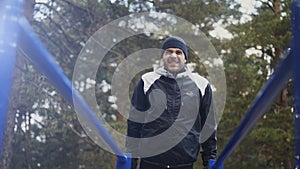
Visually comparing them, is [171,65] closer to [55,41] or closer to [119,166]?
[119,166]

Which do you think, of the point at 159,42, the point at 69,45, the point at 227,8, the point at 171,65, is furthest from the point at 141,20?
the point at 171,65

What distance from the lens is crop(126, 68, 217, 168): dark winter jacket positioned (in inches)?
84.4

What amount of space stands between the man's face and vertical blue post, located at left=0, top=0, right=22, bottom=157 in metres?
1.41

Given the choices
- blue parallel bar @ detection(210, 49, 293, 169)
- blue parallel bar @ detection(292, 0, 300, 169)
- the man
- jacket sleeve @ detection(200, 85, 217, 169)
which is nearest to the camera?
blue parallel bar @ detection(292, 0, 300, 169)

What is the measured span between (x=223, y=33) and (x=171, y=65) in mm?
7028

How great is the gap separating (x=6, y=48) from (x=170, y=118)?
1382 millimetres

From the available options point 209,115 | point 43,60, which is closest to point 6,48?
point 43,60

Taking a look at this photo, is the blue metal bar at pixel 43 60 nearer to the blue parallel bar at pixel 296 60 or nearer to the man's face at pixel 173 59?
the blue parallel bar at pixel 296 60

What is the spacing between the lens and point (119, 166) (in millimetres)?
2258

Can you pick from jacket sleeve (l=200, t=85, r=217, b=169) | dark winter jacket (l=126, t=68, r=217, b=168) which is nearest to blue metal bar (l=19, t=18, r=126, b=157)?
dark winter jacket (l=126, t=68, r=217, b=168)

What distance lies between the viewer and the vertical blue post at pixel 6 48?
0.83 metres

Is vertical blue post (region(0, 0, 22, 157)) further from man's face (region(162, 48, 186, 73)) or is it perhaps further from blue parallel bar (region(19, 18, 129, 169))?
man's face (region(162, 48, 186, 73))

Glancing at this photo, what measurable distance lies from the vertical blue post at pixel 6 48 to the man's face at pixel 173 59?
1.41 m

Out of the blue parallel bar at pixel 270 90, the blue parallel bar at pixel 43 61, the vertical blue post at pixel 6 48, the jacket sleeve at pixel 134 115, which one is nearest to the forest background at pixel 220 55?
the jacket sleeve at pixel 134 115
